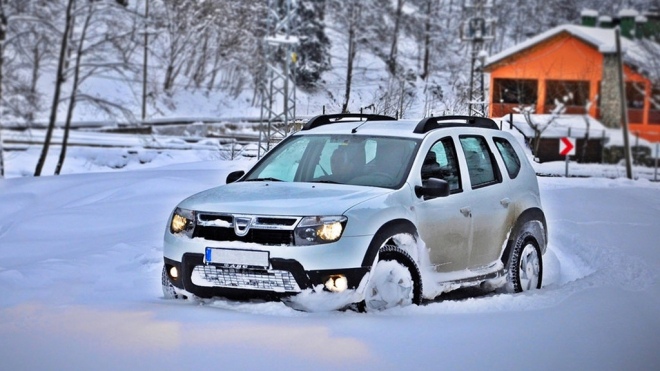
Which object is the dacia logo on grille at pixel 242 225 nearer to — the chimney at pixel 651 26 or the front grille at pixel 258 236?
the front grille at pixel 258 236

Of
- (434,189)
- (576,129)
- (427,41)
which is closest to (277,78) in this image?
(576,129)

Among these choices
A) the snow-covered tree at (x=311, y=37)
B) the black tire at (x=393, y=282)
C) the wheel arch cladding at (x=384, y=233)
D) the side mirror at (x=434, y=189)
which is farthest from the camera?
the snow-covered tree at (x=311, y=37)

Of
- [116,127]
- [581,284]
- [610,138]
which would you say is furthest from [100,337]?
[610,138]

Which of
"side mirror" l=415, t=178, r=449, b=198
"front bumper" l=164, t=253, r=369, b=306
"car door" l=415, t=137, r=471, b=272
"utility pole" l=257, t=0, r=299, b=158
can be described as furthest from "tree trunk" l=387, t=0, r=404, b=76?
"front bumper" l=164, t=253, r=369, b=306

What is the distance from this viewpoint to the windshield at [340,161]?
23.9 feet

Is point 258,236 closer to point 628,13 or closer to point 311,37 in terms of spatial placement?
point 628,13

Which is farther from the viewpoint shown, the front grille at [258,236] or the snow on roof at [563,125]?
the snow on roof at [563,125]

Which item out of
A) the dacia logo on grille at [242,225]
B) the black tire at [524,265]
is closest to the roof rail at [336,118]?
the black tire at [524,265]

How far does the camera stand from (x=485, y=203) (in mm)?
7930

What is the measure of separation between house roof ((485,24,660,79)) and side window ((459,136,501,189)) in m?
40.7

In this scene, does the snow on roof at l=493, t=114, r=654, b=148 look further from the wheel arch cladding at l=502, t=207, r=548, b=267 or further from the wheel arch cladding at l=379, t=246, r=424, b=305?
the wheel arch cladding at l=379, t=246, r=424, b=305

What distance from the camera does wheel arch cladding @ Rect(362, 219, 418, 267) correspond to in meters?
6.38

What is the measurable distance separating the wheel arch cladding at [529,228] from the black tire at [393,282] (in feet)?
5.47

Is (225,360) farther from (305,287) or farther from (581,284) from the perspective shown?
(581,284)
